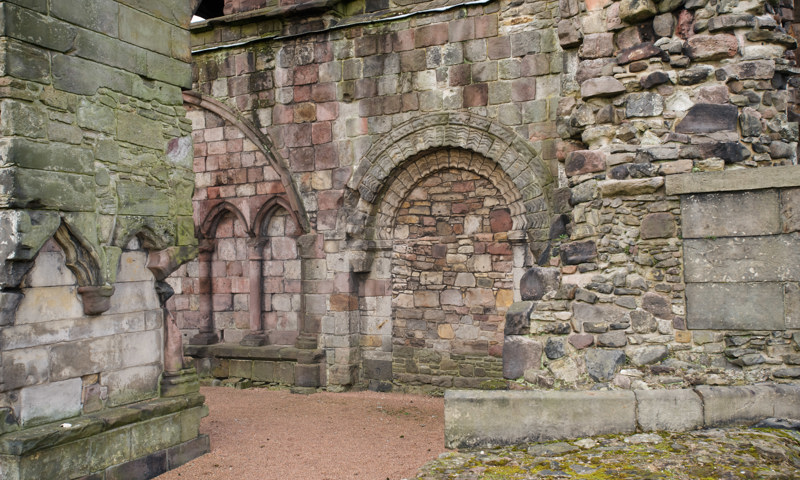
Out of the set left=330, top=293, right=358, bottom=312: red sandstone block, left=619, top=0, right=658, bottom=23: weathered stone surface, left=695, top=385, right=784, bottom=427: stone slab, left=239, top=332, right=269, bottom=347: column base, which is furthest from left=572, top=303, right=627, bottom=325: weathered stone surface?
left=239, top=332, right=269, bottom=347: column base

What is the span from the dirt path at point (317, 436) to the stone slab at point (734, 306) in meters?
2.55

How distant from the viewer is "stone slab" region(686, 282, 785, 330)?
4578 millimetres

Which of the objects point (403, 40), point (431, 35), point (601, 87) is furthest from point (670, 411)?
point (403, 40)

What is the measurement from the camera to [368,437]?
6980 millimetres

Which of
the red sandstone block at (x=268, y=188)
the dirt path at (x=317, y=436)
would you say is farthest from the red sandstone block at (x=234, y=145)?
the dirt path at (x=317, y=436)

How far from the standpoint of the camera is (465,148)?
8633mm

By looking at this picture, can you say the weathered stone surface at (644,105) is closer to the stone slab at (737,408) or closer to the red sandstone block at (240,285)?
the stone slab at (737,408)

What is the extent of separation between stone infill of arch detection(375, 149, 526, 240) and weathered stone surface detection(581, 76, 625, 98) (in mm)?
3343

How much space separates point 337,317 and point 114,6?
507 centimetres

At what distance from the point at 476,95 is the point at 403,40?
1.26 metres

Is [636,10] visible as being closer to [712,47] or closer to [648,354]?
[712,47]

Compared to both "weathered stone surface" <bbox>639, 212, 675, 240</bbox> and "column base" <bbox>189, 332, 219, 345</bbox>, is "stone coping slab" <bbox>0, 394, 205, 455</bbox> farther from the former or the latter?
"column base" <bbox>189, 332, 219, 345</bbox>

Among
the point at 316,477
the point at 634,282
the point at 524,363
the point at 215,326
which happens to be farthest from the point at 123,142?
the point at 215,326

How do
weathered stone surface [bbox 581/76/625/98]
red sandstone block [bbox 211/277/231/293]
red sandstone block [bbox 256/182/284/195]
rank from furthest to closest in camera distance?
red sandstone block [bbox 211/277/231/293] < red sandstone block [bbox 256/182/284/195] < weathered stone surface [bbox 581/76/625/98]
